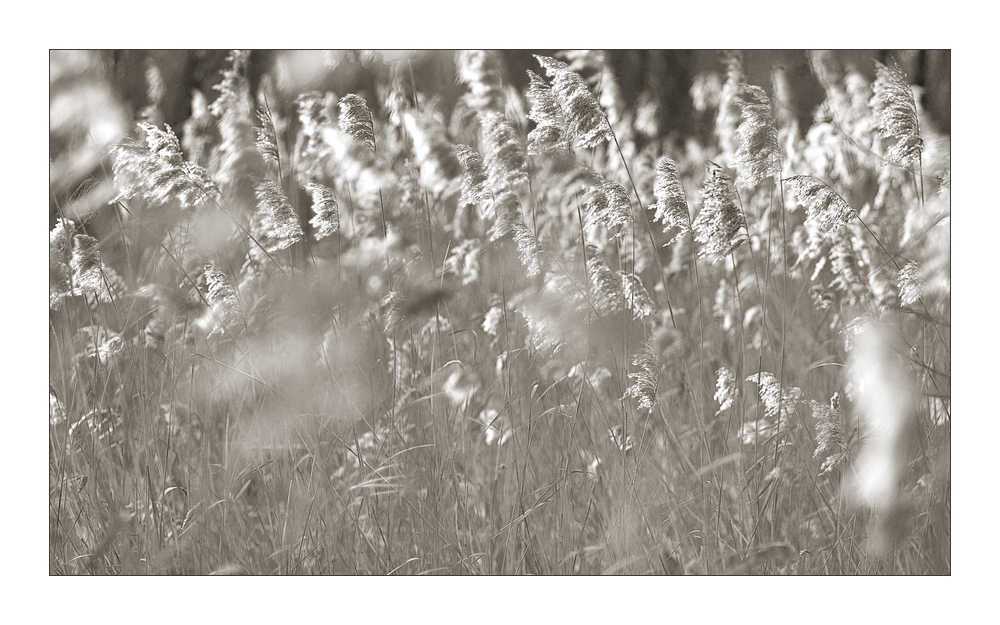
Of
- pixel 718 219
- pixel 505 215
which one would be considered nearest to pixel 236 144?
pixel 505 215

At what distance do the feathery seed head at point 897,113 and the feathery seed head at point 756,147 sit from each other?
279mm

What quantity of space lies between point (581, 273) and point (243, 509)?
1066mm

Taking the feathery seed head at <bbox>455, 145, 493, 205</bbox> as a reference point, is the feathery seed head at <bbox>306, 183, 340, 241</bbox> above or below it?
below

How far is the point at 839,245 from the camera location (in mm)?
2881

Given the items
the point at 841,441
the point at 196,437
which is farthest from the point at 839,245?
the point at 196,437

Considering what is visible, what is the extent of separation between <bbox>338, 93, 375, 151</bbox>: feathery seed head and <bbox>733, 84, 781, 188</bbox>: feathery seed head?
95cm

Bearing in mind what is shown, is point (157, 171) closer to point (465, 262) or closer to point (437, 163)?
point (437, 163)

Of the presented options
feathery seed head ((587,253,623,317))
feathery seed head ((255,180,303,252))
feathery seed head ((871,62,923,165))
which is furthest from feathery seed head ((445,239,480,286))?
feathery seed head ((871,62,923,165))

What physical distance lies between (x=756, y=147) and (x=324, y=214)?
1135 mm

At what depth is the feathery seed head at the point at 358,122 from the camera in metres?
2.87

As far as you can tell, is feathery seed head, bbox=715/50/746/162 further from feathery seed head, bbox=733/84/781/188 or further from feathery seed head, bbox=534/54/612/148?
feathery seed head, bbox=534/54/612/148

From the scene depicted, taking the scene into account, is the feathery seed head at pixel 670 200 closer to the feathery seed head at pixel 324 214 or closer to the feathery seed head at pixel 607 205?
the feathery seed head at pixel 607 205

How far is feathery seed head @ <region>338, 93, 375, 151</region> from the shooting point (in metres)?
2.87

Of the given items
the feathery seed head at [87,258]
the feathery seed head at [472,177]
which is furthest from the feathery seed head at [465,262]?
the feathery seed head at [87,258]
